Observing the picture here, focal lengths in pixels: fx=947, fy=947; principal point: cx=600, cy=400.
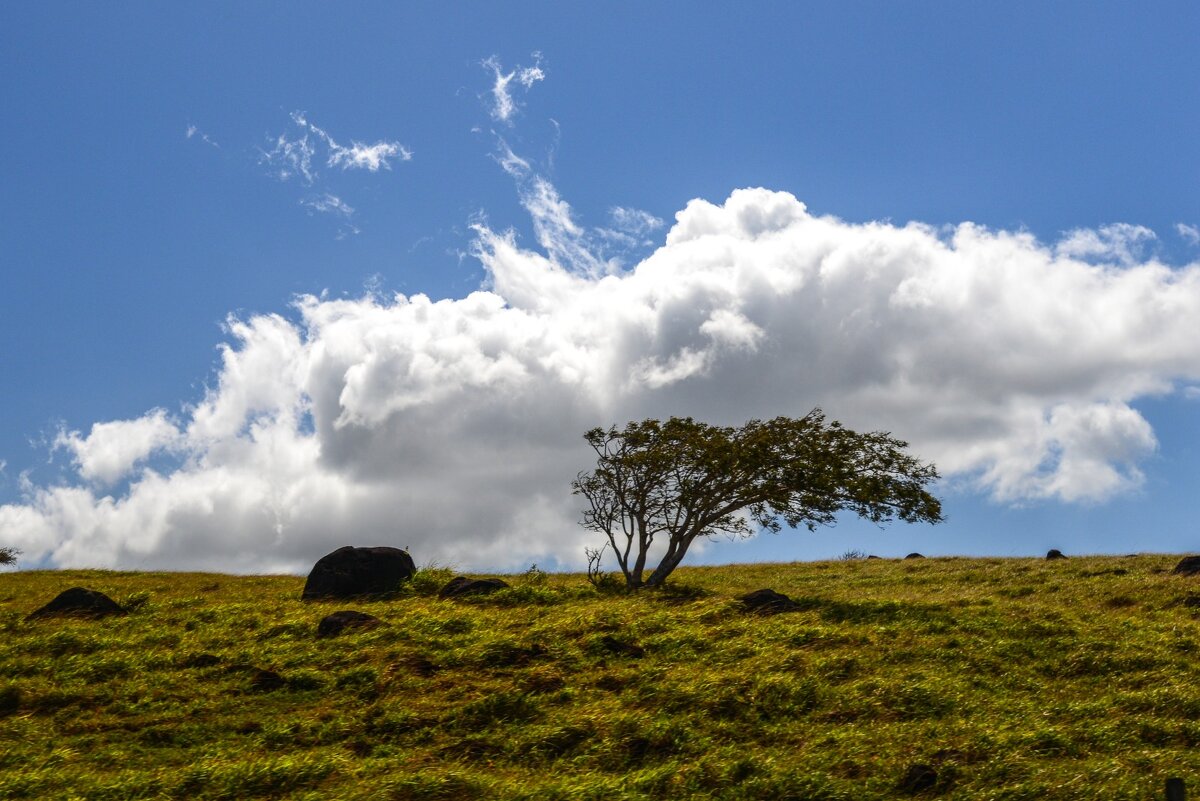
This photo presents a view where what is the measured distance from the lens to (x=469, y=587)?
100 feet

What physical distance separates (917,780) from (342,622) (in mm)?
15352

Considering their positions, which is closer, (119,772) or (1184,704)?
Answer: (119,772)

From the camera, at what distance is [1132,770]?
633 inches

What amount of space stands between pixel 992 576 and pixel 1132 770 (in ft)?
76.7

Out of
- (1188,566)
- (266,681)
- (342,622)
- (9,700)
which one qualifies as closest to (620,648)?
(342,622)

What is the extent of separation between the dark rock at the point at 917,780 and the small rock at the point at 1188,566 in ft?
85.0

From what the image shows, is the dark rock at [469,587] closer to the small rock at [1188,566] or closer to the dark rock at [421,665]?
the dark rock at [421,665]

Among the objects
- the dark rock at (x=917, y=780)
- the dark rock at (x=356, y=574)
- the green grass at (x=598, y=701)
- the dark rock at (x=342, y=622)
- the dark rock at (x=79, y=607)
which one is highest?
the dark rock at (x=356, y=574)

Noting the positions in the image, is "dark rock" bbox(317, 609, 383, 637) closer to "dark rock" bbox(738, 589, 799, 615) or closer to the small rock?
"dark rock" bbox(738, 589, 799, 615)

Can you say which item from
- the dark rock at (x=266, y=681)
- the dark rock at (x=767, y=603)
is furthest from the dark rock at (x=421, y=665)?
the dark rock at (x=767, y=603)

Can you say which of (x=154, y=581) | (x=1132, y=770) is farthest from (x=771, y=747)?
(x=154, y=581)

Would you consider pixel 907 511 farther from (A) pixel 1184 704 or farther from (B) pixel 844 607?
(A) pixel 1184 704

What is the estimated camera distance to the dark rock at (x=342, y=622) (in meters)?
24.7

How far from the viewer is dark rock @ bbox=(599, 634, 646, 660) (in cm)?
2272
